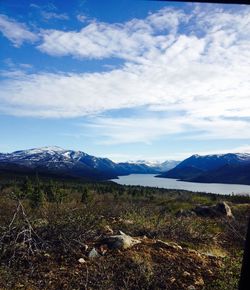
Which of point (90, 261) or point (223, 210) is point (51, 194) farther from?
point (90, 261)

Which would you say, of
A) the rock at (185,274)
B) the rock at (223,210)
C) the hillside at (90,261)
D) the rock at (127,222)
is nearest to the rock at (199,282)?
the hillside at (90,261)

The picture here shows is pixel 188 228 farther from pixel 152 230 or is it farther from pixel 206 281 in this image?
pixel 206 281

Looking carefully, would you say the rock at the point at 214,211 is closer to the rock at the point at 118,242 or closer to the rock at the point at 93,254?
the rock at the point at 118,242

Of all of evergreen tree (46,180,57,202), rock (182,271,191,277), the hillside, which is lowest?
rock (182,271,191,277)

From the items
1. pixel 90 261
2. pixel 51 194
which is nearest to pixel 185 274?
pixel 90 261

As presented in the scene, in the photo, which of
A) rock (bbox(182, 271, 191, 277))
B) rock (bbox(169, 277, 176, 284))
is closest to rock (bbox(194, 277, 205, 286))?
rock (bbox(182, 271, 191, 277))

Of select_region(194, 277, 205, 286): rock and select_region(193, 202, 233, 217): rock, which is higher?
select_region(193, 202, 233, 217): rock

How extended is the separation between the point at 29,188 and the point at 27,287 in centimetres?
4381

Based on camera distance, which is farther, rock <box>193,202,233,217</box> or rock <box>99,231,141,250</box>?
rock <box>193,202,233,217</box>

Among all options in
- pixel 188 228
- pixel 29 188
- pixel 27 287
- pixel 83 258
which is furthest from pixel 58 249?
pixel 29 188

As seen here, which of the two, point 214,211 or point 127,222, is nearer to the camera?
point 127,222

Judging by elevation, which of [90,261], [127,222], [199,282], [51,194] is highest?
[51,194]

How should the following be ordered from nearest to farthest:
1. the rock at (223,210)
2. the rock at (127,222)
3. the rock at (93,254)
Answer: the rock at (93,254), the rock at (127,222), the rock at (223,210)

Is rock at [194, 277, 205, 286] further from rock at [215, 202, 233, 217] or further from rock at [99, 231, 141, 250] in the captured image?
rock at [215, 202, 233, 217]
